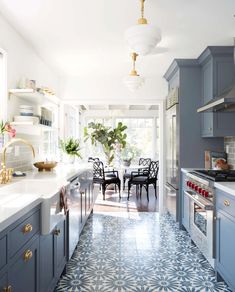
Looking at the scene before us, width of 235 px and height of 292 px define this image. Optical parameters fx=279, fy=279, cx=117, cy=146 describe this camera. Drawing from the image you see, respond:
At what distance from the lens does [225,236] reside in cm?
234

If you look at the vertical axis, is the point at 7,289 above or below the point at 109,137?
below

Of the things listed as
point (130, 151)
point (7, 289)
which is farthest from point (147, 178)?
point (7, 289)

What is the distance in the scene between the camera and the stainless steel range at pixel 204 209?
2.66 meters

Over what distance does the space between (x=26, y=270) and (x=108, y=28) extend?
2441mm

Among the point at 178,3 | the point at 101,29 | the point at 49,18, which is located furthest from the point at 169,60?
the point at 49,18

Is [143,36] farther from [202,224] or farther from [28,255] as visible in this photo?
[202,224]

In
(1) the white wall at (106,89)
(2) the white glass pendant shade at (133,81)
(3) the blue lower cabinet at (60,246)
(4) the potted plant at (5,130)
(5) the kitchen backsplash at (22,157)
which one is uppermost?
(1) the white wall at (106,89)

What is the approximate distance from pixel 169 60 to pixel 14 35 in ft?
7.02

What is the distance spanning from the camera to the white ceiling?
2494 mm

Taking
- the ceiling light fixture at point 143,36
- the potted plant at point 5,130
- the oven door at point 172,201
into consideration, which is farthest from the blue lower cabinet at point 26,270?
the oven door at point 172,201

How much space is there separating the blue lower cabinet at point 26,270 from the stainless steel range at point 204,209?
167 cm

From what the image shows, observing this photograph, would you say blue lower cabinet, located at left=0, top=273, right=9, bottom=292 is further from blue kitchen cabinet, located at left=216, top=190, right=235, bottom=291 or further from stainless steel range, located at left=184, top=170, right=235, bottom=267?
stainless steel range, located at left=184, top=170, right=235, bottom=267

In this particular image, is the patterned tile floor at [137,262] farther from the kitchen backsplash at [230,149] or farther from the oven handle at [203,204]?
the kitchen backsplash at [230,149]

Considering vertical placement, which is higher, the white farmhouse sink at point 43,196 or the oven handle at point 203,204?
the white farmhouse sink at point 43,196
